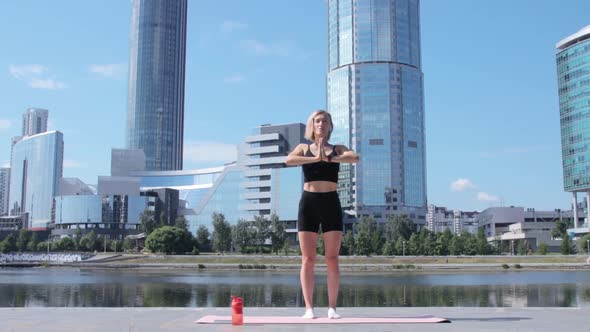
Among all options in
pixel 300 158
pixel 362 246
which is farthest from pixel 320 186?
pixel 362 246

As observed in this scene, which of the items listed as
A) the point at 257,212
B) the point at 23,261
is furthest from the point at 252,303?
the point at 257,212

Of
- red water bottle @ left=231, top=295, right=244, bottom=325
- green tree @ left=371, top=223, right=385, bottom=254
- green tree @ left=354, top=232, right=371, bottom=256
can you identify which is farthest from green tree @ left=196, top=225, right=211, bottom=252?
red water bottle @ left=231, top=295, right=244, bottom=325

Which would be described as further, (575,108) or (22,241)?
(22,241)

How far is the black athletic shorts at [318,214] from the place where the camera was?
11.4 metres

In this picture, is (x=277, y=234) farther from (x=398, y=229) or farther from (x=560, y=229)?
(x=560, y=229)

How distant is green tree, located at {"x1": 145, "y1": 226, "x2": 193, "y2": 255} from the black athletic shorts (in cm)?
12625

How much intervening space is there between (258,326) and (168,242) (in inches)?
5038

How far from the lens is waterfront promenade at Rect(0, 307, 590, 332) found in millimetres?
9156

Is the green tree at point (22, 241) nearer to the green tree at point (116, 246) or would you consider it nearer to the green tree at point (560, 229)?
the green tree at point (116, 246)

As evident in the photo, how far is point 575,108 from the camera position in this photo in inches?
5709

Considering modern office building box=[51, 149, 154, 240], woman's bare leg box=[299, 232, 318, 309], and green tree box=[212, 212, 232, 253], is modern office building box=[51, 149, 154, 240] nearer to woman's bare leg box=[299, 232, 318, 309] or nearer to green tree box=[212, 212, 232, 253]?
green tree box=[212, 212, 232, 253]

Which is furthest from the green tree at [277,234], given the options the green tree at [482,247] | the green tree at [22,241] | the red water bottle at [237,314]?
the red water bottle at [237,314]

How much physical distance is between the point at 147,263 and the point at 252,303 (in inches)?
3464

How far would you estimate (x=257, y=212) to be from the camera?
180625 millimetres
